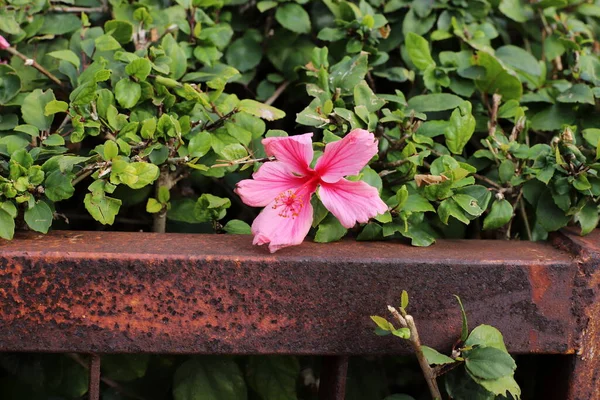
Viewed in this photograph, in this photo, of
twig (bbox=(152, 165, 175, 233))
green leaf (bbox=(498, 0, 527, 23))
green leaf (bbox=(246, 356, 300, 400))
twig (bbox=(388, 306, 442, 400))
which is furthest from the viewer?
green leaf (bbox=(498, 0, 527, 23))

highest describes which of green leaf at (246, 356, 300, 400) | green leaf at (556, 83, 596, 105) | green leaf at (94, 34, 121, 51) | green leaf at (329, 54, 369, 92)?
green leaf at (94, 34, 121, 51)

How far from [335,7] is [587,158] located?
2.01 feet

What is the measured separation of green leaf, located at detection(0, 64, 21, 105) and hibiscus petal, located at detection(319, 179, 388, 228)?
63 centimetres

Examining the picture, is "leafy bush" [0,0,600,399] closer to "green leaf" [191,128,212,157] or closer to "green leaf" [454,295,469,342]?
"green leaf" [191,128,212,157]

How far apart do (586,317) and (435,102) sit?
1.57 ft

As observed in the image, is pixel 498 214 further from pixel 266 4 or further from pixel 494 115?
pixel 266 4

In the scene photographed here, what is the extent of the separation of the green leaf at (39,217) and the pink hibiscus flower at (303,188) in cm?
30

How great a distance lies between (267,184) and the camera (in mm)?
1087

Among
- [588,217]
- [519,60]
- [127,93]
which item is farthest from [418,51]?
[127,93]

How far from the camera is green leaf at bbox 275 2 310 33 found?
146 cm

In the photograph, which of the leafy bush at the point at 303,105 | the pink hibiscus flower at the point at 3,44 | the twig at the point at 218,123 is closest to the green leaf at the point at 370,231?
the leafy bush at the point at 303,105

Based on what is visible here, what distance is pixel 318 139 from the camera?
4.97 feet

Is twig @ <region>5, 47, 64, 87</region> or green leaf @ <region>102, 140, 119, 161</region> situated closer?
green leaf @ <region>102, 140, 119, 161</region>

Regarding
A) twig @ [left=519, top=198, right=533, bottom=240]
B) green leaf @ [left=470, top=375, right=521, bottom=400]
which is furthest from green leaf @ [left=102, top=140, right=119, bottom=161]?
twig @ [left=519, top=198, right=533, bottom=240]
